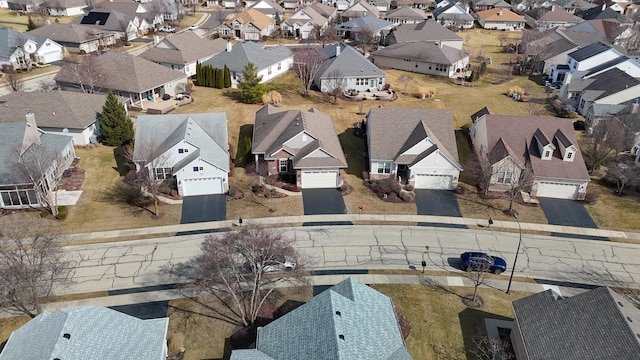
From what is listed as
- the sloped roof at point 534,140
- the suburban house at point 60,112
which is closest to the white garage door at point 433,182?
the sloped roof at point 534,140

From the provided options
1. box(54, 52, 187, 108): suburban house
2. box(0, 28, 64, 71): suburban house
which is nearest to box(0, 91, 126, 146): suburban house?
box(54, 52, 187, 108): suburban house

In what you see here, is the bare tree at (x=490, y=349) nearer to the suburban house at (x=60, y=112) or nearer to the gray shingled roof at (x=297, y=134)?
the gray shingled roof at (x=297, y=134)

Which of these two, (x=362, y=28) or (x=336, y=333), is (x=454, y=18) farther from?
(x=336, y=333)

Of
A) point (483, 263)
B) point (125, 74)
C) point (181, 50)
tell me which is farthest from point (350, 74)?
A: point (483, 263)

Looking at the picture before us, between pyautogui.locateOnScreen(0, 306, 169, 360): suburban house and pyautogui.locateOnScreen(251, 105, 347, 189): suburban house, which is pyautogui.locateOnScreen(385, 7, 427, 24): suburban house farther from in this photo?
pyautogui.locateOnScreen(0, 306, 169, 360): suburban house

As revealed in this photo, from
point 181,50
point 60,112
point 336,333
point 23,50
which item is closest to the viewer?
point 336,333

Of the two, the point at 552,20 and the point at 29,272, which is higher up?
the point at 552,20
